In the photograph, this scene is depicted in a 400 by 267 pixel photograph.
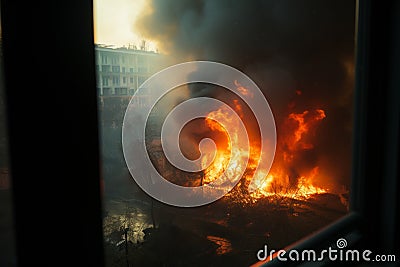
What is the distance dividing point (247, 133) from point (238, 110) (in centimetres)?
38

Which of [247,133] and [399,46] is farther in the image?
[247,133]

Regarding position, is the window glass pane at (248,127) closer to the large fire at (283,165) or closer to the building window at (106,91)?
the large fire at (283,165)

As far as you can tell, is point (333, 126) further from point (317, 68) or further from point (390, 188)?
point (390, 188)

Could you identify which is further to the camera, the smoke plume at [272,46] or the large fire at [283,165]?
the large fire at [283,165]

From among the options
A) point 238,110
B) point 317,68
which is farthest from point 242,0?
point 238,110

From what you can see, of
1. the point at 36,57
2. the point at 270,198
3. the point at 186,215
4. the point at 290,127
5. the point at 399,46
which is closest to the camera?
the point at 36,57

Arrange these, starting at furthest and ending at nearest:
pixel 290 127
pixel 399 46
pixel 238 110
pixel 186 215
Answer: pixel 238 110 → pixel 186 215 → pixel 290 127 → pixel 399 46

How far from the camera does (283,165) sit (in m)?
4.19

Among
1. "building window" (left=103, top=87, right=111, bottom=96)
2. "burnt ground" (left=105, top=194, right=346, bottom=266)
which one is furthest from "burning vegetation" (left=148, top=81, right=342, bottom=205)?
"building window" (left=103, top=87, right=111, bottom=96)

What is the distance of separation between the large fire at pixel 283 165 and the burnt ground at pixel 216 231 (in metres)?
0.19

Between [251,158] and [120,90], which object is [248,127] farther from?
[120,90]

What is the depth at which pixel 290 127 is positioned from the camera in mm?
3969

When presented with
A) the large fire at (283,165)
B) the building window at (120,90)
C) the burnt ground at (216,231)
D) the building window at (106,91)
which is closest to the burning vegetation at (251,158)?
the large fire at (283,165)

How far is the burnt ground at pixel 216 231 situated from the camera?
2752 millimetres
